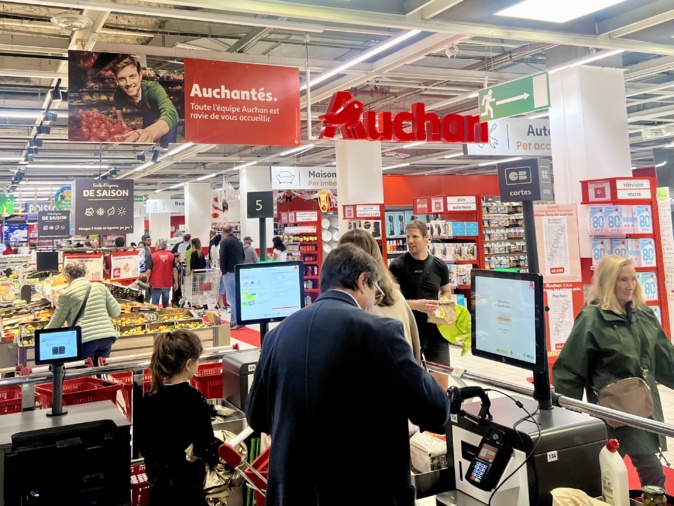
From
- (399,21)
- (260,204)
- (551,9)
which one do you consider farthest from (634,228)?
(260,204)

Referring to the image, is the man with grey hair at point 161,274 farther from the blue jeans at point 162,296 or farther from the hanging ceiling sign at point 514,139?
the hanging ceiling sign at point 514,139

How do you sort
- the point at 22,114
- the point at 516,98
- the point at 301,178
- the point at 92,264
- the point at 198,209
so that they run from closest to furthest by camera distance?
1. the point at 516,98
2. the point at 92,264
3. the point at 22,114
4. the point at 301,178
5. the point at 198,209

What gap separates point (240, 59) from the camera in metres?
8.12

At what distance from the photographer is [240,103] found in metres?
6.57

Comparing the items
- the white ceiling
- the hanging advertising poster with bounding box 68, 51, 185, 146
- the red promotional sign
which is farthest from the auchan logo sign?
the hanging advertising poster with bounding box 68, 51, 185, 146

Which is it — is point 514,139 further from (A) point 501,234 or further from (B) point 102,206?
(B) point 102,206

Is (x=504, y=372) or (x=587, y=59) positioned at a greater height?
(x=587, y=59)

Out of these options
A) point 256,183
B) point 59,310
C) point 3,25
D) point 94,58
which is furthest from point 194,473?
point 256,183

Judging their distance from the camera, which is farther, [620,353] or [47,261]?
[47,261]

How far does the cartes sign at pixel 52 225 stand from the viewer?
15406 mm

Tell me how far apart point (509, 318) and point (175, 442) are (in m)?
1.60

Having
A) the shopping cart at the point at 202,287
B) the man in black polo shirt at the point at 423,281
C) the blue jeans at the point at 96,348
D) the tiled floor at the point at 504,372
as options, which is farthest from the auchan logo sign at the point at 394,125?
the shopping cart at the point at 202,287

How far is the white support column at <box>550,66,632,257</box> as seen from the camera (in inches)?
300

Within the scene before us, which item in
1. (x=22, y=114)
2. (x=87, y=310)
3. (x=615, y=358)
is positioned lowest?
(x=615, y=358)
